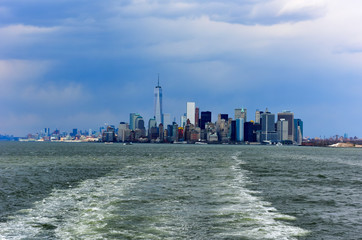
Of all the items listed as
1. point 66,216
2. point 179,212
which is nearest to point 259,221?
point 179,212

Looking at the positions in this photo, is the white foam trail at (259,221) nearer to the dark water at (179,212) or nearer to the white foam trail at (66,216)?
the dark water at (179,212)

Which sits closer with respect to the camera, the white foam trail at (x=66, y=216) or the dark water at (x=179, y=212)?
the white foam trail at (x=66, y=216)

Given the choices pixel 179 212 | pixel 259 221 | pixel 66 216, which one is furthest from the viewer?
pixel 179 212

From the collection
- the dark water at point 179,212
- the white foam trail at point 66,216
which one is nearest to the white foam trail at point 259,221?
the dark water at point 179,212

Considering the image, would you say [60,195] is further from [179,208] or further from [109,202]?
[179,208]

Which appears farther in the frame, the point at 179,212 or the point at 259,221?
the point at 179,212

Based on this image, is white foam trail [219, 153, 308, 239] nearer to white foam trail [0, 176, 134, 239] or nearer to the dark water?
the dark water

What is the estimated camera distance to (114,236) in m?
19.8

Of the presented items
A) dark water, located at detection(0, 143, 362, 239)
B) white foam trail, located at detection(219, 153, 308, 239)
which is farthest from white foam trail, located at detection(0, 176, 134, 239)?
white foam trail, located at detection(219, 153, 308, 239)

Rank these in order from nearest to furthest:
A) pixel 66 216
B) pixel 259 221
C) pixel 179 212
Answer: pixel 259 221
pixel 66 216
pixel 179 212

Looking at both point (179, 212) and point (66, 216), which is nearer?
point (66, 216)

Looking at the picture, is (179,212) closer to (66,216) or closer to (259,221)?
(259,221)

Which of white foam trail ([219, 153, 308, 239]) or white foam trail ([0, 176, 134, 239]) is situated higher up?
white foam trail ([219, 153, 308, 239])

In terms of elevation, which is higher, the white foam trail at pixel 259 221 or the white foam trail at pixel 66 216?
the white foam trail at pixel 259 221
